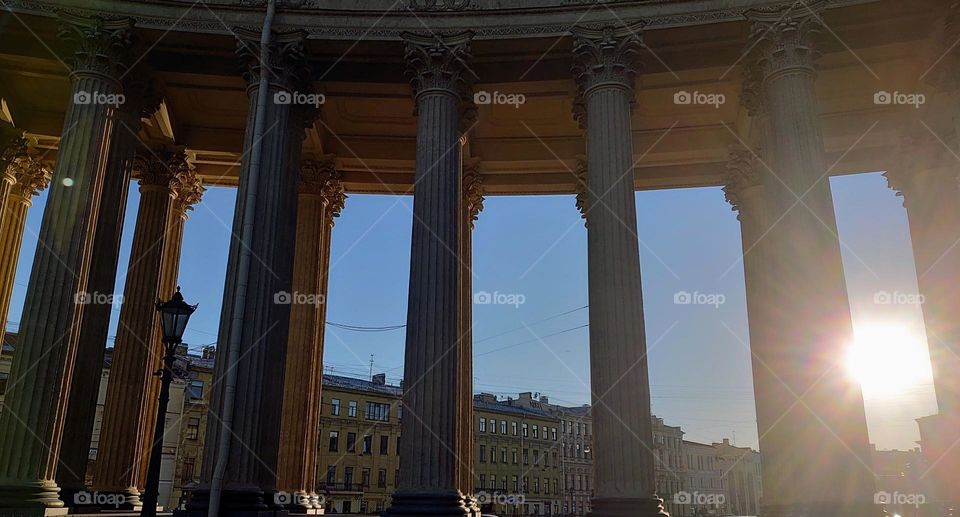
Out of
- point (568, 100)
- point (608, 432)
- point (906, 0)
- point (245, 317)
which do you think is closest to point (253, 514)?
point (245, 317)

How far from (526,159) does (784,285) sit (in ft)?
47.5

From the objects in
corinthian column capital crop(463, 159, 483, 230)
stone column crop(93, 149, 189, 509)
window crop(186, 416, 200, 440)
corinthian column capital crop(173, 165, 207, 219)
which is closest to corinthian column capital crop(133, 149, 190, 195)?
stone column crop(93, 149, 189, 509)

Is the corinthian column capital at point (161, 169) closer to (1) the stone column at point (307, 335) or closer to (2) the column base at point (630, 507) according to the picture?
(1) the stone column at point (307, 335)

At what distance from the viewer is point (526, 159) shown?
108 ft

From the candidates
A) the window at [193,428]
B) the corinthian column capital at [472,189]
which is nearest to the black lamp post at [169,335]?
the corinthian column capital at [472,189]

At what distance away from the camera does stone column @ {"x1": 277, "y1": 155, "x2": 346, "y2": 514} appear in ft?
92.3

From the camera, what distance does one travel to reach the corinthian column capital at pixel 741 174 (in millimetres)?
29625

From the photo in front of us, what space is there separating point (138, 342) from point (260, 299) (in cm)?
900

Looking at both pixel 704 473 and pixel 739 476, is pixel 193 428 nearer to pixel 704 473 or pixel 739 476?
pixel 704 473

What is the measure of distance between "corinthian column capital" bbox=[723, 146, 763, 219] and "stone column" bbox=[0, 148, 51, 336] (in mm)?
28804

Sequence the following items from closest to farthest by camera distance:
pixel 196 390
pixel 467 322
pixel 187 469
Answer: pixel 467 322 < pixel 187 469 < pixel 196 390

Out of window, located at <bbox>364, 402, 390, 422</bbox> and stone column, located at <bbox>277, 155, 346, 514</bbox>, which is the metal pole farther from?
window, located at <bbox>364, 402, 390, 422</bbox>

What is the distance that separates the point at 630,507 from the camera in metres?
18.7

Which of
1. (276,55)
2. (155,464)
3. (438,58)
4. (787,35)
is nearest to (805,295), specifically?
(787,35)
